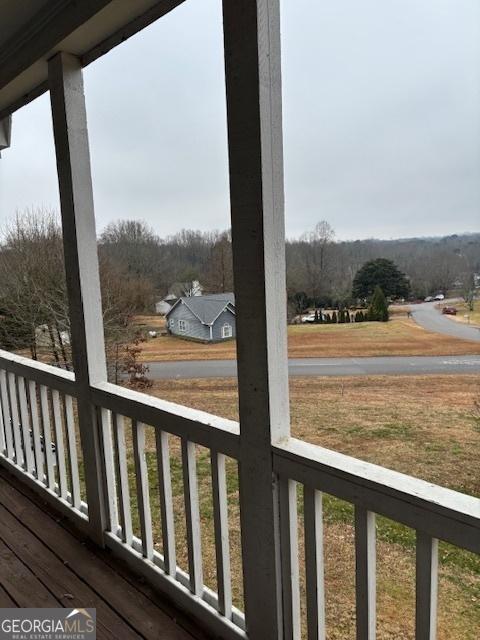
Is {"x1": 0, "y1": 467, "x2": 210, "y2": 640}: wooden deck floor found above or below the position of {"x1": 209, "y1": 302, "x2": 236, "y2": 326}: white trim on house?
below

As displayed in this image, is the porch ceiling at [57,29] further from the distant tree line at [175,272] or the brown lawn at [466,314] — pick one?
the brown lawn at [466,314]

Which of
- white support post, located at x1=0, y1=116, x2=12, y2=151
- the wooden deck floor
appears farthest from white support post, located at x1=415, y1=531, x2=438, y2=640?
white support post, located at x1=0, y1=116, x2=12, y2=151

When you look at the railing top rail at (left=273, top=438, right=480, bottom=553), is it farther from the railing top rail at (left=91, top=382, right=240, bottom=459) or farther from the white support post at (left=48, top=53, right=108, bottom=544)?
the white support post at (left=48, top=53, right=108, bottom=544)

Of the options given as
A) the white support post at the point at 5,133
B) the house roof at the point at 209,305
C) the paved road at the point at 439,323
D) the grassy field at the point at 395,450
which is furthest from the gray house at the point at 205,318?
the white support post at the point at 5,133

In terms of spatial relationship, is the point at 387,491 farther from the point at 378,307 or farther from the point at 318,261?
the point at 318,261

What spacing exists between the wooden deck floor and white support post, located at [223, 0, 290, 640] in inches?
20.1

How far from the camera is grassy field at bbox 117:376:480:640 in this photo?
95 centimetres

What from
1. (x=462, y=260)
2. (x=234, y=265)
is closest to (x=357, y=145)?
(x=462, y=260)

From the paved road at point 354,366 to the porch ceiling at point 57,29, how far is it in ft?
4.08

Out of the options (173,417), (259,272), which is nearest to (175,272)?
(259,272)

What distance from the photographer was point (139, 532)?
7.22ft

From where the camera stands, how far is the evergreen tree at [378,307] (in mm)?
1047

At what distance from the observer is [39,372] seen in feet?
8.54

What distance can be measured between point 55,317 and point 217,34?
1.64 metres
